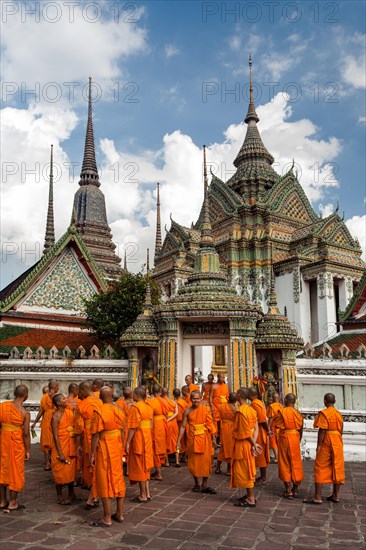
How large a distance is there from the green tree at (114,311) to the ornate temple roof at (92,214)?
46.5ft

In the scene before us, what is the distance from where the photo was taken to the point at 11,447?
22.7ft

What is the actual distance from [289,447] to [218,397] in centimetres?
305

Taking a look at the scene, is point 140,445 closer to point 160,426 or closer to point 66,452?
point 66,452

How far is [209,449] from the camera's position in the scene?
8.09m

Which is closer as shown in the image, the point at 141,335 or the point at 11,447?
the point at 11,447

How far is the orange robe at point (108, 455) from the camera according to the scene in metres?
6.24

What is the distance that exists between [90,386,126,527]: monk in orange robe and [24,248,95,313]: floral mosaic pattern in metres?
13.0

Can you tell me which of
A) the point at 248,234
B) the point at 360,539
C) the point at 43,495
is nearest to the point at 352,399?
the point at 360,539

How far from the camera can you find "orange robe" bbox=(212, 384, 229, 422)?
10.6 meters

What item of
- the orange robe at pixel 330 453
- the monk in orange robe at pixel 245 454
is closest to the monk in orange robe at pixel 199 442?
the monk in orange robe at pixel 245 454

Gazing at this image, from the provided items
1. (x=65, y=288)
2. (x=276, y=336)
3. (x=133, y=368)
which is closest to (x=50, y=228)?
(x=65, y=288)

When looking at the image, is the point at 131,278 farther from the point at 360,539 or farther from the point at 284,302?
the point at 360,539

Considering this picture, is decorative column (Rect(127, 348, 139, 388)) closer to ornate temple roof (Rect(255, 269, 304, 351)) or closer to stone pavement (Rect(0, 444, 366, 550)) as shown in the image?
ornate temple roof (Rect(255, 269, 304, 351))

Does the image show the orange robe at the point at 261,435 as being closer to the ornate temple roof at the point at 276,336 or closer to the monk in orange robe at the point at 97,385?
the monk in orange robe at the point at 97,385
